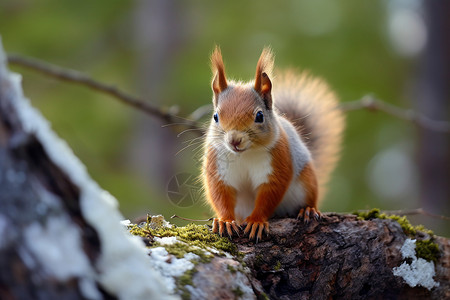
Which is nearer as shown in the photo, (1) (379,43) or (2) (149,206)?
(2) (149,206)

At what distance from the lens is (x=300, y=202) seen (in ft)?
7.03

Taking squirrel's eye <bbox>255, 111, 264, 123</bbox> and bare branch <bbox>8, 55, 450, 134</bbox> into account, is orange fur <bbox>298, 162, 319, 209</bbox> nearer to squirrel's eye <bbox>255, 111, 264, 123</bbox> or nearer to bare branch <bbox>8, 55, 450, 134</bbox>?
squirrel's eye <bbox>255, 111, 264, 123</bbox>

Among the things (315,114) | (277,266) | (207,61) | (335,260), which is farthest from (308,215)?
(207,61)

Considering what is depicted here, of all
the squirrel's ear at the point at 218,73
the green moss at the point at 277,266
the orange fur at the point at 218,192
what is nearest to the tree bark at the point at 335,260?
the green moss at the point at 277,266

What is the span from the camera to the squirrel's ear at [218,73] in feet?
6.99

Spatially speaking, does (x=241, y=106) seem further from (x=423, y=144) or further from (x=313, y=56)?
(x=313, y=56)

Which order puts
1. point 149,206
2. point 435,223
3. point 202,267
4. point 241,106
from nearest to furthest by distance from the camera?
point 202,267
point 241,106
point 149,206
point 435,223

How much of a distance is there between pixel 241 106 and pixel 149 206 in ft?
4.37

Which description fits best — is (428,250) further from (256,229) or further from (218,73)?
(218,73)

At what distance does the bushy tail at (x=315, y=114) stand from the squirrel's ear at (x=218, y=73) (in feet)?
1.63

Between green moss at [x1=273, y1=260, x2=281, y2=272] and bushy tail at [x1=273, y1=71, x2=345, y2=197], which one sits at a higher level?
bushy tail at [x1=273, y1=71, x2=345, y2=197]

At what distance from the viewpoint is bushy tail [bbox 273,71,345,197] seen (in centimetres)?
268

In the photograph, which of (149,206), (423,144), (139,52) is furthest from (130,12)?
(149,206)

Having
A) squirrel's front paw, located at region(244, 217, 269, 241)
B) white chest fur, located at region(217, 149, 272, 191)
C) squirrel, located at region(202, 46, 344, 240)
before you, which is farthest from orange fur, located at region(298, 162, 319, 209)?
squirrel's front paw, located at region(244, 217, 269, 241)
